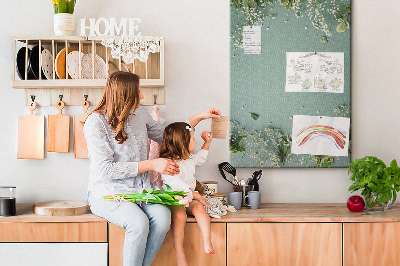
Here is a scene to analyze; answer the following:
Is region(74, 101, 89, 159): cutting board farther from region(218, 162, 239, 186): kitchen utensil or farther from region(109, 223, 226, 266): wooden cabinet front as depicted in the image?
region(218, 162, 239, 186): kitchen utensil

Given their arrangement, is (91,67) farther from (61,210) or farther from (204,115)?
(61,210)

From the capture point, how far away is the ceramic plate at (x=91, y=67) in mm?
2234

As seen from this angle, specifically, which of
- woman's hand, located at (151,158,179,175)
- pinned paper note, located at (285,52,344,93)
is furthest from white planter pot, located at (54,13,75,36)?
pinned paper note, located at (285,52,344,93)

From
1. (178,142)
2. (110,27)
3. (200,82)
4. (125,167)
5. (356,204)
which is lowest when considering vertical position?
(356,204)

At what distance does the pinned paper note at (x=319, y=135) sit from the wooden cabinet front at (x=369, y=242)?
559mm

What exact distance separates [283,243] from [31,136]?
159 centimetres

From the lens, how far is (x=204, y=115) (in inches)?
86.7

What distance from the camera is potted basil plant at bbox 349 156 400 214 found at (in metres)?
2.08

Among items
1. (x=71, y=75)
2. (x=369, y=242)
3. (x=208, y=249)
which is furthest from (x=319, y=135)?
(x=71, y=75)

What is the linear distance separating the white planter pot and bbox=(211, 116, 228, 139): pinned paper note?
983mm

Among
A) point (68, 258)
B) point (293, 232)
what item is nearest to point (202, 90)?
point (293, 232)

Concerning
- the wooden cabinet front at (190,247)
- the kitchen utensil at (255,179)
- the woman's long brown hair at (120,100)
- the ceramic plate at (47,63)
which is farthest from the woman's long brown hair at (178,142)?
the ceramic plate at (47,63)

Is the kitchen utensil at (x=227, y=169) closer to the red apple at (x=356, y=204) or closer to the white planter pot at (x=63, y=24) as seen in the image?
the red apple at (x=356, y=204)

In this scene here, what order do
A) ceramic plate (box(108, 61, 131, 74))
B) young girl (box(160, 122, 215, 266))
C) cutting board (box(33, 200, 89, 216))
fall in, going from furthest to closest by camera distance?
1. ceramic plate (box(108, 61, 131, 74))
2. cutting board (box(33, 200, 89, 216))
3. young girl (box(160, 122, 215, 266))
